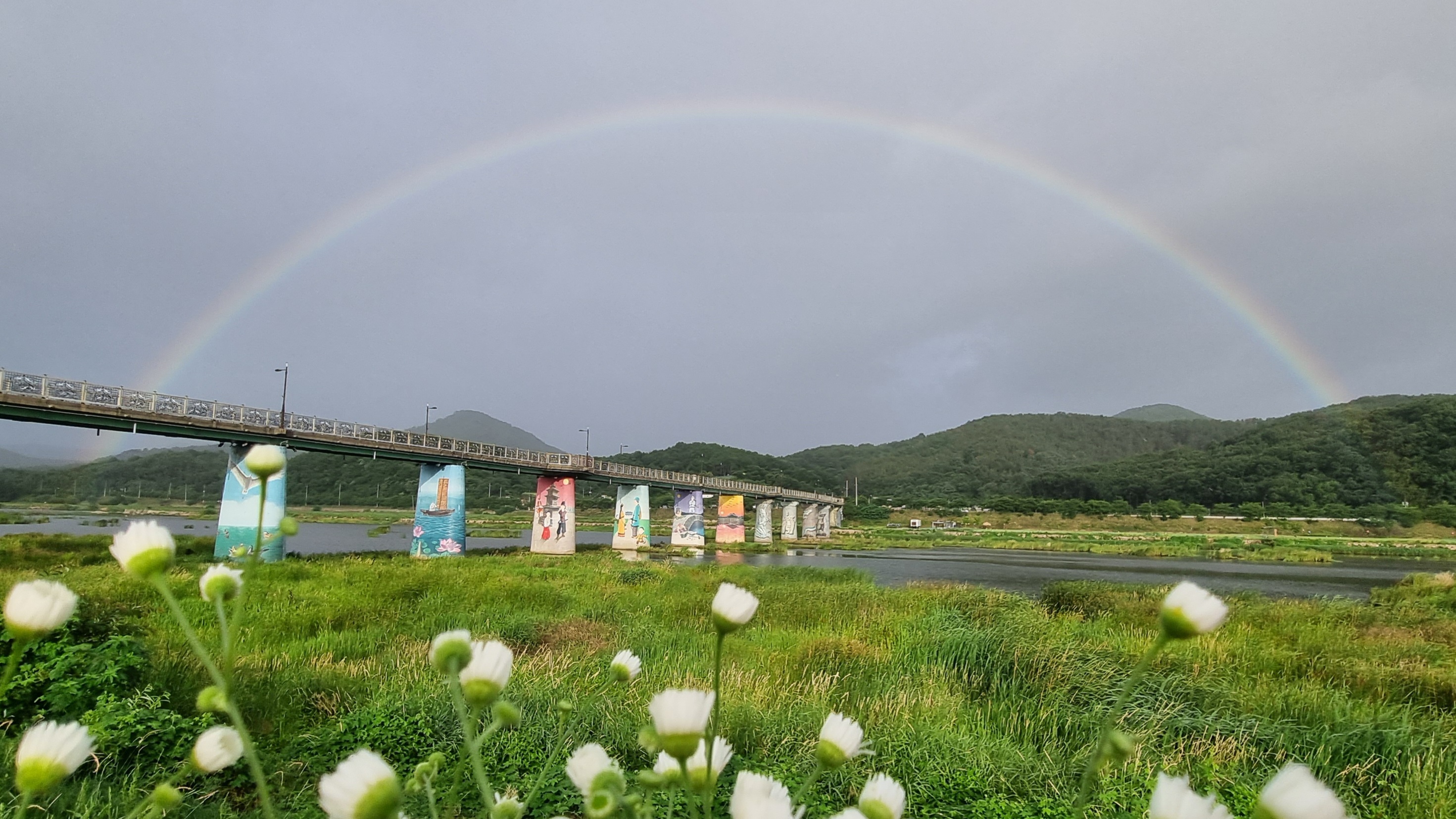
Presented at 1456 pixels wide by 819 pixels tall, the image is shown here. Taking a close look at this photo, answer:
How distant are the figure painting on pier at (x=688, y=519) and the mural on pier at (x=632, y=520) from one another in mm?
6031

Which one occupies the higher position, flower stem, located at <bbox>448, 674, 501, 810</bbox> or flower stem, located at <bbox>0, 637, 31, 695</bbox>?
flower stem, located at <bbox>0, 637, 31, 695</bbox>

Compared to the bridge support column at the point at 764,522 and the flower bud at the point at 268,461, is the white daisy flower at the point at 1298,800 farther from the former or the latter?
the bridge support column at the point at 764,522

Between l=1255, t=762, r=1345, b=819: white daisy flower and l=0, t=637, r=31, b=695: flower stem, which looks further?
l=0, t=637, r=31, b=695: flower stem

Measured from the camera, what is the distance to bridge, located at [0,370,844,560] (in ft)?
73.1

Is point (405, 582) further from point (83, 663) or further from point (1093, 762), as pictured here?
point (1093, 762)

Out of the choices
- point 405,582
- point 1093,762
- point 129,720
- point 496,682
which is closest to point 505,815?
point 496,682

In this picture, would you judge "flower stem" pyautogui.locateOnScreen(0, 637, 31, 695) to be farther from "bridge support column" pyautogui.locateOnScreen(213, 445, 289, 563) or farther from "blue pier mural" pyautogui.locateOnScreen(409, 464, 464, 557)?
"blue pier mural" pyautogui.locateOnScreen(409, 464, 464, 557)

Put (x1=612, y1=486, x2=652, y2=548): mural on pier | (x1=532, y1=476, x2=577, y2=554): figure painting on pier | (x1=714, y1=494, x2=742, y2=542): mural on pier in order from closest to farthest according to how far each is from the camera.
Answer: (x1=532, y1=476, x2=577, y2=554): figure painting on pier, (x1=612, y1=486, x2=652, y2=548): mural on pier, (x1=714, y1=494, x2=742, y2=542): mural on pier

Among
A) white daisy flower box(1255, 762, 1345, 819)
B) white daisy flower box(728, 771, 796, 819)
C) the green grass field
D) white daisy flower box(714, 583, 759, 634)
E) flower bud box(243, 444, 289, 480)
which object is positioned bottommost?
the green grass field

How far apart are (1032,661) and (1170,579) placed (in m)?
28.4

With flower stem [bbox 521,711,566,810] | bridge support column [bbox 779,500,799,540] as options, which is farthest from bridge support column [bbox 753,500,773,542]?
flower stem [bbox 521,711,566,810]

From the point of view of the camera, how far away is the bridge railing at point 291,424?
→ 71.8ft

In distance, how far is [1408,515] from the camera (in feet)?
279

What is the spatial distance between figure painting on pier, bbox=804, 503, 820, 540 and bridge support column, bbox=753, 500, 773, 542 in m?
5.69
